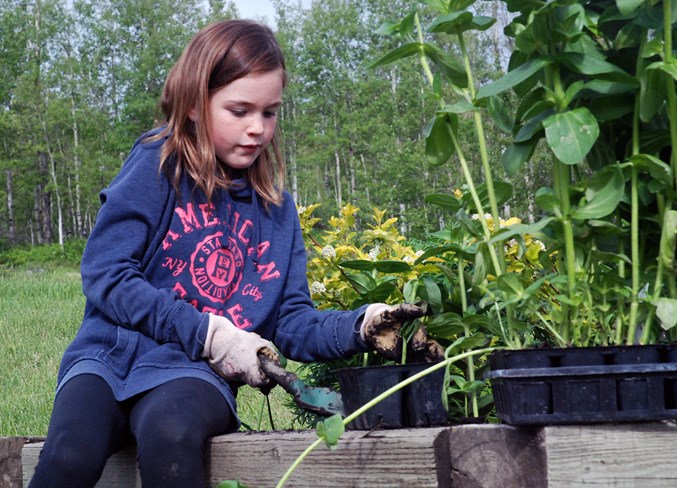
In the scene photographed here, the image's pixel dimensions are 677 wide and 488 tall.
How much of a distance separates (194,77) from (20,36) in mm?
32846

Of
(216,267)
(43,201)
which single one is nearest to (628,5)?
(216,267)

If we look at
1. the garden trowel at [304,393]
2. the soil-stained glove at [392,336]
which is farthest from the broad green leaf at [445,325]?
the garden trowel at [304,393]

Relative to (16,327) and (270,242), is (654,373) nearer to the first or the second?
(270,242)

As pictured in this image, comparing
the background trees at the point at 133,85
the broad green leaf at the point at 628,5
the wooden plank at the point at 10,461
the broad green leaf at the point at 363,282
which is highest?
the background trees at the point at 133,85

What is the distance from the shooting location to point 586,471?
4.14 ft

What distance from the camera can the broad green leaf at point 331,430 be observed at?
51.4 inches

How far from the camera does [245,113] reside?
200 cm

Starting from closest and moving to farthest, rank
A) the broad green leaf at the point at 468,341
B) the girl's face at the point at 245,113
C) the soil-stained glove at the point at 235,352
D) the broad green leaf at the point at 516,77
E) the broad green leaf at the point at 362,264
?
1. the broad green leaf at the point at 516,77
2. the broad green leaf at the point at 468,341
3. the soil-stained glove at the point at 235,352
4. the broad green leaf at the point at 362,264
5. the girl's face at the point at 245,113

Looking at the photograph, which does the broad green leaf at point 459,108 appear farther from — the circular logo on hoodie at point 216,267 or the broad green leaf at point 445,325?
the circular logo on hoodie at point 216,267

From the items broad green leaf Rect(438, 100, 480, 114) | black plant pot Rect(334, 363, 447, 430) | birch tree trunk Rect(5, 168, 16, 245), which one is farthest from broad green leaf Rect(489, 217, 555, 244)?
birch tree trunk Rect(5, 168, 16, 245)

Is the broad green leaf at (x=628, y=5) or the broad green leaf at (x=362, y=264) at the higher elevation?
the broad green leaf at (x=628, y=5)

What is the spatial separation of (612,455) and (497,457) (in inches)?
7.1

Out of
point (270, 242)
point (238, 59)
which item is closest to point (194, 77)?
point (238, 59)

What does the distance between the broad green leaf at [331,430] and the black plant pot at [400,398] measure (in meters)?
0.21
